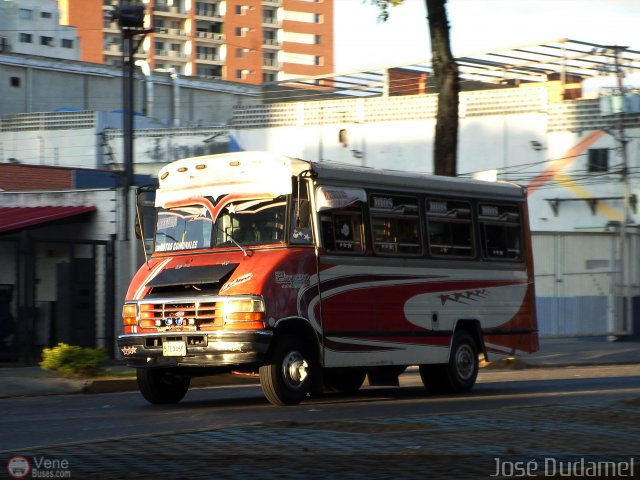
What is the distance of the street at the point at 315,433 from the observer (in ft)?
25.9

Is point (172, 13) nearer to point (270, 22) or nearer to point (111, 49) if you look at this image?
point (111, 49)

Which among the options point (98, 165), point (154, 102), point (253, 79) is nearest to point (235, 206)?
point (98, 165)

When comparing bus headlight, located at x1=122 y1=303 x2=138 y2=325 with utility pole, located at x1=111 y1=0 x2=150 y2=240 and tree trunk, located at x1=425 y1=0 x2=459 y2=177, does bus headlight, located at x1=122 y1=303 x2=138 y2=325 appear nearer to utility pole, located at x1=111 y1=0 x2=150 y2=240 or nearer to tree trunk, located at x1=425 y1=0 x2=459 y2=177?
utility pole, located at x1=111 y1=0 x2=150 y2=240

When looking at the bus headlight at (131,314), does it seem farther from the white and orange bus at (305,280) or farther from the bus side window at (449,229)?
the bus side window at (449,229)

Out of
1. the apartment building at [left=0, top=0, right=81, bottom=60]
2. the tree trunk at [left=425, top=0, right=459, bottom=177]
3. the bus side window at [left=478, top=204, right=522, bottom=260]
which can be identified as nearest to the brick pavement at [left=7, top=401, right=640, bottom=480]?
the bus side window at [left=478, top=204, right=522, bottom=260]

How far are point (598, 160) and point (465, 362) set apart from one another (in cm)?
2924

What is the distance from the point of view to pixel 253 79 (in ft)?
435

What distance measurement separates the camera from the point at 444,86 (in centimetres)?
2255

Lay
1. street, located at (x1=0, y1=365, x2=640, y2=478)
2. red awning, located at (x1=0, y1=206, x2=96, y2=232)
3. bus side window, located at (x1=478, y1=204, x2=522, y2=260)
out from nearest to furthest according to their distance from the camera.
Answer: street, located at (x1=0, y1=365, x2=640, y2=478) → bus side window, located at (x1=478, y1=204, x2=522, y2=260) → red awning, located at (x1=0, y1=206, x2=96, y2=232)

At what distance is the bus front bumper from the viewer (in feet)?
42.6

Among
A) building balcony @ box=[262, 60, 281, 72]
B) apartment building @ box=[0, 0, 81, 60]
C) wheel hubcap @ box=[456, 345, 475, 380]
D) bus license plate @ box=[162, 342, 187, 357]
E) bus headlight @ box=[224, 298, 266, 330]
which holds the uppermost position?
Answer: building balcony @ box=[262, 60, 281, 72]

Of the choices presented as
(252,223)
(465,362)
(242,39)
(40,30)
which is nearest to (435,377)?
(465,362)

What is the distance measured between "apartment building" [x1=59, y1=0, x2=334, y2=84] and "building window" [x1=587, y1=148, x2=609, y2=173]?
90.0m

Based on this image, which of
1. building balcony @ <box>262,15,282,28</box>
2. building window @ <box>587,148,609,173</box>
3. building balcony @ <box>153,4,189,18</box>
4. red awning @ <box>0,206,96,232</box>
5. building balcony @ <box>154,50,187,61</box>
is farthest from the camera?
building balcony @ <box>262,15,282,28</box>
